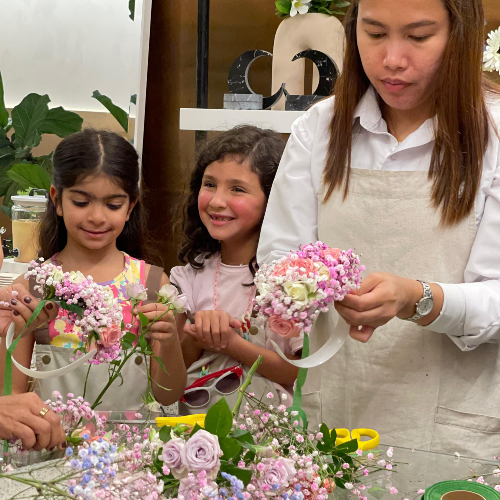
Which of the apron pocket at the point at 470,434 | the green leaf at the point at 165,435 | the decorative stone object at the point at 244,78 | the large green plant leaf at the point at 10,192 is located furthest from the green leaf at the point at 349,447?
the large green plant leaf at the point at 10,192

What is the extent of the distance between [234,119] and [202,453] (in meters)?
1.61

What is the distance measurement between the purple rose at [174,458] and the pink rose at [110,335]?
30 cm

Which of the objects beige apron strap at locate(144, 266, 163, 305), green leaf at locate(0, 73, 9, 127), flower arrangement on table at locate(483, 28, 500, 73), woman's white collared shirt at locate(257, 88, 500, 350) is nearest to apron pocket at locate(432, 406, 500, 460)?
woman's white collared shirt at locate(257, 88, 500, 350)

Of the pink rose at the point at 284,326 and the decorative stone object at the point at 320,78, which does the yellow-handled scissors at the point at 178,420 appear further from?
the decorative stone object at the point at 320,78

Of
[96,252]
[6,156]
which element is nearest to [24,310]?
[96,252]

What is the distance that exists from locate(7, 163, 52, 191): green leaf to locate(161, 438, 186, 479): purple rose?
7.04 ft

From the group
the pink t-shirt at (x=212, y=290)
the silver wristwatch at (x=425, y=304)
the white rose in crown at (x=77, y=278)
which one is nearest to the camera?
the white rose in crown at (x=77, y=278)

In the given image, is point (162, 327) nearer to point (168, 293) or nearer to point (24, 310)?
point (168, 293)

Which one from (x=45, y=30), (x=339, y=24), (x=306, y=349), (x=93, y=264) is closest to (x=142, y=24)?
(x=45, y=30)

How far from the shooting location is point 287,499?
750 millimetres

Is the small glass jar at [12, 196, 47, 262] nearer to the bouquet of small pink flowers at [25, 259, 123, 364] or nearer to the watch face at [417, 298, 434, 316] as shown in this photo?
the bouquet of small pink flowers at [25, 259, 123, 364]

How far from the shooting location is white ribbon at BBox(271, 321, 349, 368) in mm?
967

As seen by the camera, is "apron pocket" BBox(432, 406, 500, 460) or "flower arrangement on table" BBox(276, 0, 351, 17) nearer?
"apron pocket" BBox(432, 406, 500, 460)

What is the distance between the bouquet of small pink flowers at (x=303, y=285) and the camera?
3.02ft
